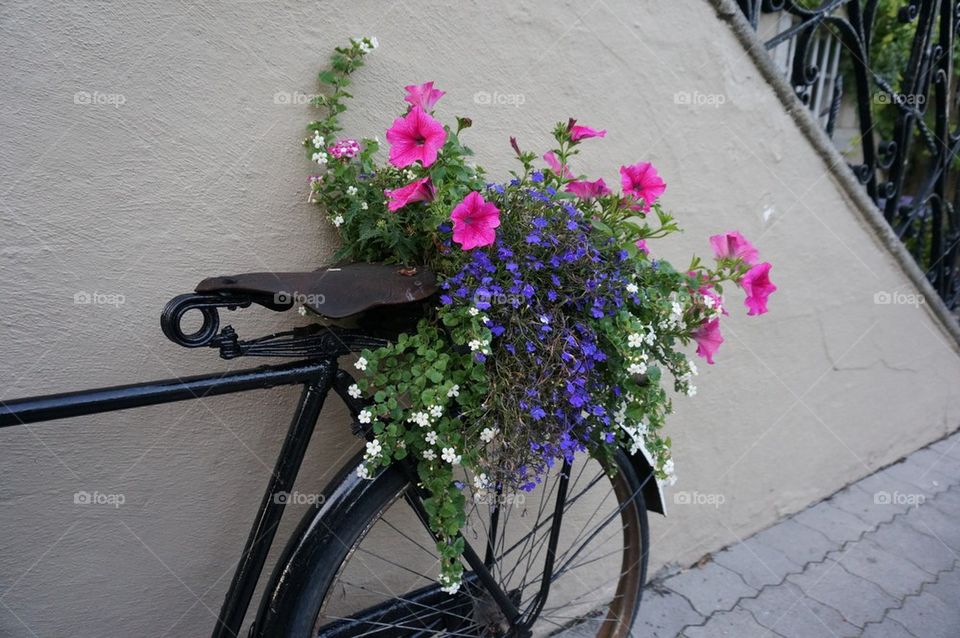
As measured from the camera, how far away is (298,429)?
4.80 ft

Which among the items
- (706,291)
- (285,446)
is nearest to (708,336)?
(706,291)

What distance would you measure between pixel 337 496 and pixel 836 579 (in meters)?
2.23

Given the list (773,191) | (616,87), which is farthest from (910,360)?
(616,87)

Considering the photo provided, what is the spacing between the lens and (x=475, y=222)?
1.35 meters

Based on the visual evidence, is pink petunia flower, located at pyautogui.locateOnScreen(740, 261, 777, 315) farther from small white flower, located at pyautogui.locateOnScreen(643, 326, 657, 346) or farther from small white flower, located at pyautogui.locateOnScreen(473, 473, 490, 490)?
small white flower, located at pyautogui.locateOnScreen(473, 473, 490, 490)

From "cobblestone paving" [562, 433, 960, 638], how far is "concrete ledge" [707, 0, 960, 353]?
0.97 meters

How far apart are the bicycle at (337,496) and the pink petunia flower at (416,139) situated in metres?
0.24

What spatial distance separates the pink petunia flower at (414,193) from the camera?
55.0 inches

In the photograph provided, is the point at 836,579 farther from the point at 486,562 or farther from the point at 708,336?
the point at 708,336

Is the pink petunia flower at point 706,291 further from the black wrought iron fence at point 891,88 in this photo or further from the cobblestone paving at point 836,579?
the black wrought iron fence at point 891,88

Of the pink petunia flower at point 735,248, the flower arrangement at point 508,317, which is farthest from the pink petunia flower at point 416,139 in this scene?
the pink petunia flower at point 735,248

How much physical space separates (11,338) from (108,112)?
1.69 ft

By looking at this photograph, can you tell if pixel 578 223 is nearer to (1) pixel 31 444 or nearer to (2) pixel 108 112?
(2) pixel 108 112

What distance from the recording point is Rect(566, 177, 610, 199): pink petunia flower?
5.21 feet
